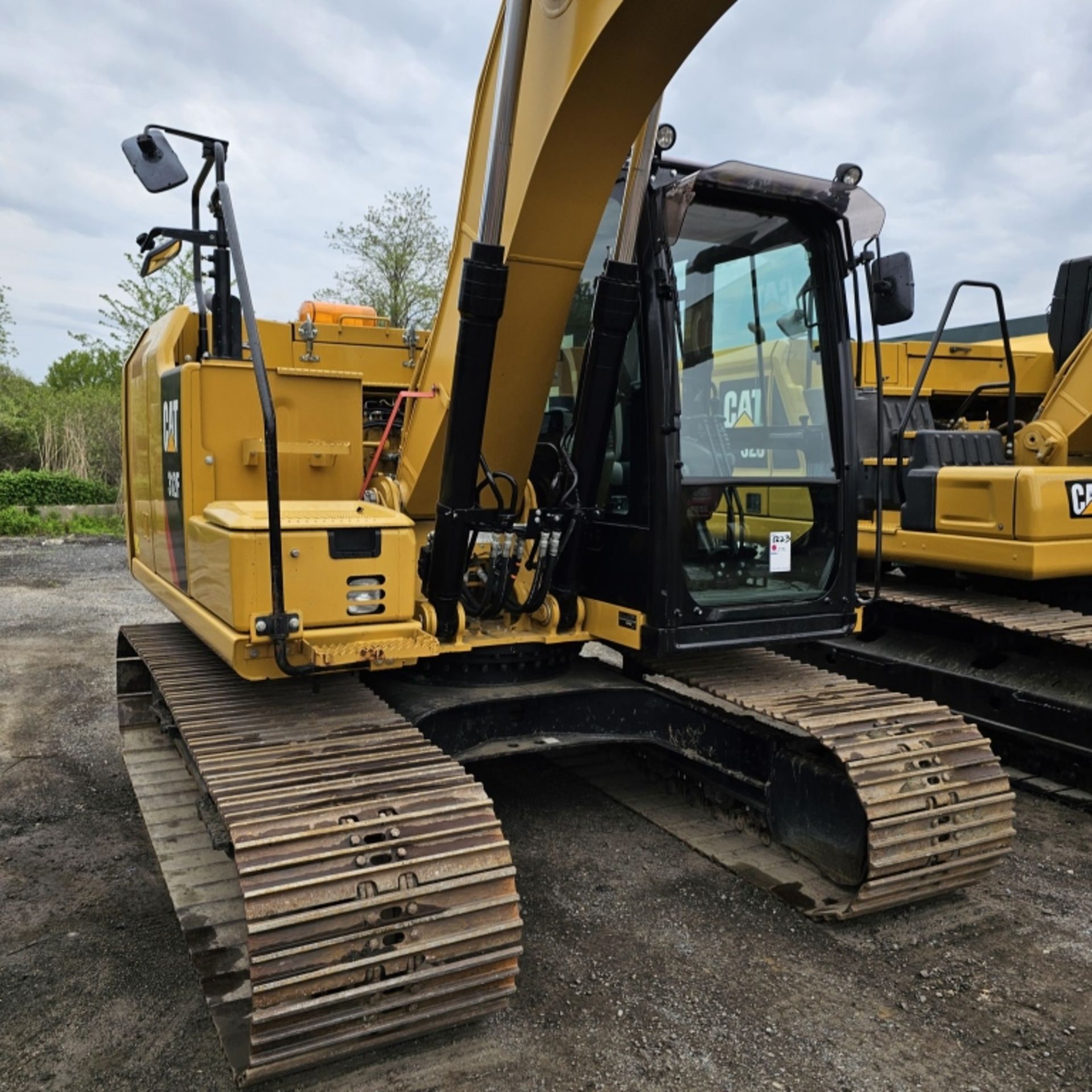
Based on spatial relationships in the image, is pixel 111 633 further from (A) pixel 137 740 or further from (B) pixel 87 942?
(B) pixel 87 942

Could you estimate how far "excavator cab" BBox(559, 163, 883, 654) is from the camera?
356cm

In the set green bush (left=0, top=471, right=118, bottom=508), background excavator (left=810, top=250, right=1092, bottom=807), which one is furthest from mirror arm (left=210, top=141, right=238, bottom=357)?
green bush (left=0, top=471, right=118, bottom=508)

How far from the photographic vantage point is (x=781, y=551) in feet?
12.7

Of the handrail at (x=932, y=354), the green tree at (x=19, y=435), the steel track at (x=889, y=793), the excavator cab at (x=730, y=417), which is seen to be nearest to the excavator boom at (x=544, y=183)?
the excavator cab at (x=730, y=417)

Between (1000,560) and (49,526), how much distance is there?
14.9m

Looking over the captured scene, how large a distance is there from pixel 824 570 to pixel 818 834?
39.8 inches

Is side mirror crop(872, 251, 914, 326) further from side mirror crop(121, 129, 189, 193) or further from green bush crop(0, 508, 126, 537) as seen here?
green bush crop(0, 508, 126, 537)

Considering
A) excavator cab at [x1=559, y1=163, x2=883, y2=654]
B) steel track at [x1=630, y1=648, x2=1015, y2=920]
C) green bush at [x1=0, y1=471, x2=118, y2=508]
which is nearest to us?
steel track at [x1=630, y1=648, x2=1015, y2=920]

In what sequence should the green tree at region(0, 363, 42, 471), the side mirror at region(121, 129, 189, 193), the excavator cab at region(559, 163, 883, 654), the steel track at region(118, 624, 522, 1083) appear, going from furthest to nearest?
1. the green tree at region(0, 363, 42, 471)
2. the excavator cab at region(559, 163, 883, 654)
3. the side mirror at region(121, 129, 189, 193)
4. the steel track at region(118, 624, 522, 1083)

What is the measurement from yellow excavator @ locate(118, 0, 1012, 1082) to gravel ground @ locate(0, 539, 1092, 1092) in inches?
7.4

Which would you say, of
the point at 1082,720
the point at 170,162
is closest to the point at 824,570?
the point at 1082,720

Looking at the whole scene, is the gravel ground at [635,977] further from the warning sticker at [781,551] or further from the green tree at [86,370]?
the green tree at [86,370]

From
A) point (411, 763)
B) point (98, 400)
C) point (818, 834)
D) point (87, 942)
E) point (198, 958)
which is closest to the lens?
point (198, 958)

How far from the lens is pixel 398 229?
2136 cm
